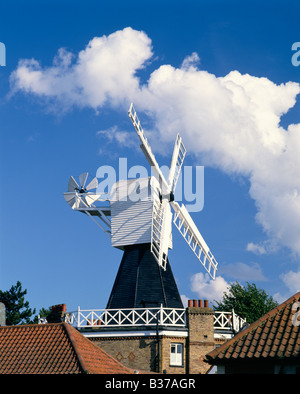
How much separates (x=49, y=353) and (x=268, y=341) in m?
9.50

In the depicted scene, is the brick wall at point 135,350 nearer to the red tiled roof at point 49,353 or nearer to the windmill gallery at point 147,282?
the windmill gallery at point 147,282

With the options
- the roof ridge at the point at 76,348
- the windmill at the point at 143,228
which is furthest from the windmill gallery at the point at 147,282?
the roof ridge at the point at 76,348

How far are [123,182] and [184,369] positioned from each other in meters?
11.6

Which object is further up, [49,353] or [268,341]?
[49,353]

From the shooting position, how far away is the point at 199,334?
29.9 m

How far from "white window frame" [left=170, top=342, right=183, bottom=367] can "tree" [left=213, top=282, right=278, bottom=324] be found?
60.4 feet

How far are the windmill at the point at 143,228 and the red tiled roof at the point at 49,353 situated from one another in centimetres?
822

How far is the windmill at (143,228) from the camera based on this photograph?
32.2 metres

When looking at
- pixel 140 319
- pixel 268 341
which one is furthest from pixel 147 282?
pixel 268 341

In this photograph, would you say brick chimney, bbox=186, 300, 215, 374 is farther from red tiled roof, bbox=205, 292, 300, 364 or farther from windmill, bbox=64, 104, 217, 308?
red tiled roof, bbox=205, 292, 300, 364

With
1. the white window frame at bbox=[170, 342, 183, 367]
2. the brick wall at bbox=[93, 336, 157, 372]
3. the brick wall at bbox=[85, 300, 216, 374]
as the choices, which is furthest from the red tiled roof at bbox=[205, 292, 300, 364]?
the white window frame at bbox=[170, 342, 183, 367]

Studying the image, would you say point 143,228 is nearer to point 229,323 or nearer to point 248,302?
point 229,323

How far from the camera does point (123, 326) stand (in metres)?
30.1
